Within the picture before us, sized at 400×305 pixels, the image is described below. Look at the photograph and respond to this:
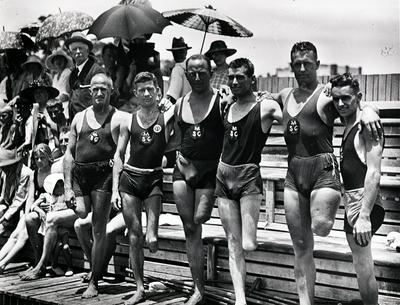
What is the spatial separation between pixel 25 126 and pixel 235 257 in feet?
16.2

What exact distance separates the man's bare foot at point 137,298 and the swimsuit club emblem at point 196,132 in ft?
5.73

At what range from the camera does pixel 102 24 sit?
330 inches

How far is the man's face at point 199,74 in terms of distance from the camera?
5715 millimetres

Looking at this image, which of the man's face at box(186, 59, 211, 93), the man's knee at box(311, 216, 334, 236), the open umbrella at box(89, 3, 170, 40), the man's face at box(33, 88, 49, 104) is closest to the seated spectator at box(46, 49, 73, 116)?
the man's face at box(33, 88, 49, 104)

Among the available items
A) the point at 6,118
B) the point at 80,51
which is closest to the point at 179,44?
the point at 80,51

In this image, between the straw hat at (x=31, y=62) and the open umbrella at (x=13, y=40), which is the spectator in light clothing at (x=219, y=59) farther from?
the open umbrella at (x=13, y=40)

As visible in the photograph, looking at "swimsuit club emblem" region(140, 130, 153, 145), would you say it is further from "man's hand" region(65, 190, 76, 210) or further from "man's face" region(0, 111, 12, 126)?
"man's face" region(0, 111, 12, 126)

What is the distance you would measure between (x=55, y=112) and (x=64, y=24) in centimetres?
176

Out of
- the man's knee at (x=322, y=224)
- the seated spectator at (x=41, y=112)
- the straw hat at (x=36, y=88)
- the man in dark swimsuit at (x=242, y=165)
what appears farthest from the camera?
the straw hat at (x=36, y=88)

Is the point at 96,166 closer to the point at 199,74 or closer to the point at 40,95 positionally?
the point at 199,74

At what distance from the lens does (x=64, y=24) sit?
970cm

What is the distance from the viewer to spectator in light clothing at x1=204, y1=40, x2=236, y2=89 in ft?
27.4

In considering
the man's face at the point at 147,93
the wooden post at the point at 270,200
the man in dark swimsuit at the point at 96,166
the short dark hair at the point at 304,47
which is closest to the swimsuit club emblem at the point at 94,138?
the man in dark swimsuit at the point at 96,166

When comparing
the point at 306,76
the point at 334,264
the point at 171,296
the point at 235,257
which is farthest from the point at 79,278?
the point at 306,76
